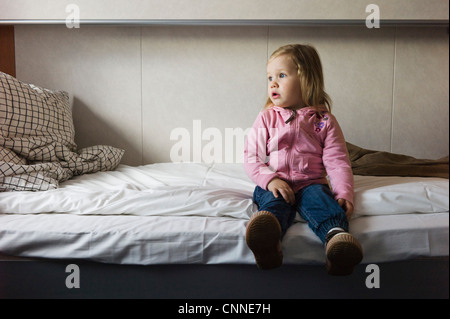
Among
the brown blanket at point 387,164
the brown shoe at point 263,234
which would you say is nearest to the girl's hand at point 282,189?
the brown shoe at point 263,234

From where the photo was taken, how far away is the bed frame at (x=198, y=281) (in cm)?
75

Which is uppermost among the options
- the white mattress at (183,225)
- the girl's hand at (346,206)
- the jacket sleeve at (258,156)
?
the jacket sleeve at (258,156)

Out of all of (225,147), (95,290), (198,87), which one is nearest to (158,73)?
(198,87)

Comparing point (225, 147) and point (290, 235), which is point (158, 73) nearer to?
point (225, 147)

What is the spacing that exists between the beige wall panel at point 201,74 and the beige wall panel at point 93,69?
2.2 inches

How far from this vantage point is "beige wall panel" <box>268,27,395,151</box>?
1395 mm

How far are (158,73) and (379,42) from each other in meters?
0.79

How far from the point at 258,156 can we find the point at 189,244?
0.88 ft

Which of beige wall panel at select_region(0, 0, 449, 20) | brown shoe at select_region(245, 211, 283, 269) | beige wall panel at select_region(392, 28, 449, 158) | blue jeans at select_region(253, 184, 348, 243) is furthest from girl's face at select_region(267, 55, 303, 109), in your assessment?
beige wall panel at select_region(392, 28, 449, 158)

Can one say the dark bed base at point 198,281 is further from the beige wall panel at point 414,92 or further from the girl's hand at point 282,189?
the beige wall panel at point 414,92

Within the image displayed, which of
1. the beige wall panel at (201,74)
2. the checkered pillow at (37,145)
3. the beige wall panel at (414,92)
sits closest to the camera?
the checkered pillow at (37,145)
